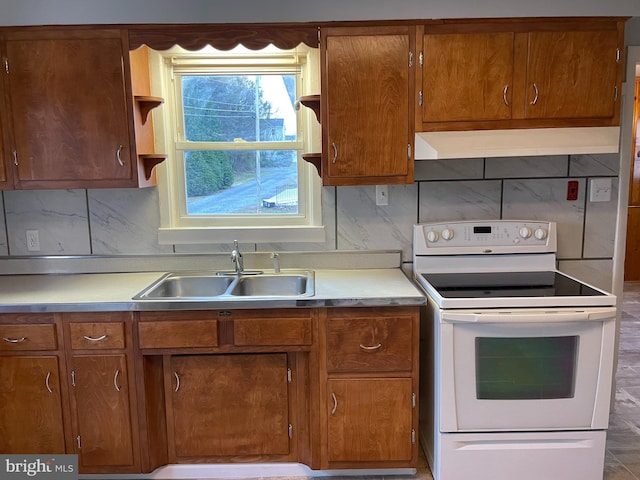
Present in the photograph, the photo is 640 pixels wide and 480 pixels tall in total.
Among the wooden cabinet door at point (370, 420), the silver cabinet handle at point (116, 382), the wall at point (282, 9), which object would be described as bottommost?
the wooden cabinet door at point (370, 420)

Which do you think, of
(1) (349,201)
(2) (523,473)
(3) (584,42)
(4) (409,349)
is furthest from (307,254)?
(3) (584,42)

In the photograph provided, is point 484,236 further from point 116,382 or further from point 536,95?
point 116,382

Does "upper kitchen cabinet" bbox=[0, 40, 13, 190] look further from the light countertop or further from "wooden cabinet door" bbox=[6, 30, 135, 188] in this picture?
the light countertop

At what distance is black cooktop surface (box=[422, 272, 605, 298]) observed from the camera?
2.08 meters

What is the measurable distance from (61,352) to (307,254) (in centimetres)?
120

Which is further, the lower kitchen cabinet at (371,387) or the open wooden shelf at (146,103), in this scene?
the open wooden shelf at (146,103)

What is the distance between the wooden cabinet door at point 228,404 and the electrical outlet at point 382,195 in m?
0.92

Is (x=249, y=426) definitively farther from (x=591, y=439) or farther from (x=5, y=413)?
(x=591, y=439)

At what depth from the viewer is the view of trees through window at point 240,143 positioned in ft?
8.54

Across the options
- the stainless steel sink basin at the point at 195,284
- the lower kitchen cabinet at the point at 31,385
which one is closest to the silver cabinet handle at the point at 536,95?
the stainless steel sink basin at the point at 195,284

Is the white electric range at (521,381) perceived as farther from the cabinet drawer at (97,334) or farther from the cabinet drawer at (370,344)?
the cabinet drawer at (97,334)

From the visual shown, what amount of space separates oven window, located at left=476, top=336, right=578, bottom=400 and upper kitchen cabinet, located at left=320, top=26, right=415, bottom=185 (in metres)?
0.81

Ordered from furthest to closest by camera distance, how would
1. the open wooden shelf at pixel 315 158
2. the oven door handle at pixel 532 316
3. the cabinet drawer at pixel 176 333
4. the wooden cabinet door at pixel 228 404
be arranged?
the open wooden shelf at pixel 315 158 < the wooden cabinet door at pixel 228 404 < the cabinet drawer at pixel 176 333 < the oven door handle at pixel 532 316

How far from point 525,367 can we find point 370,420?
672 millimetres
